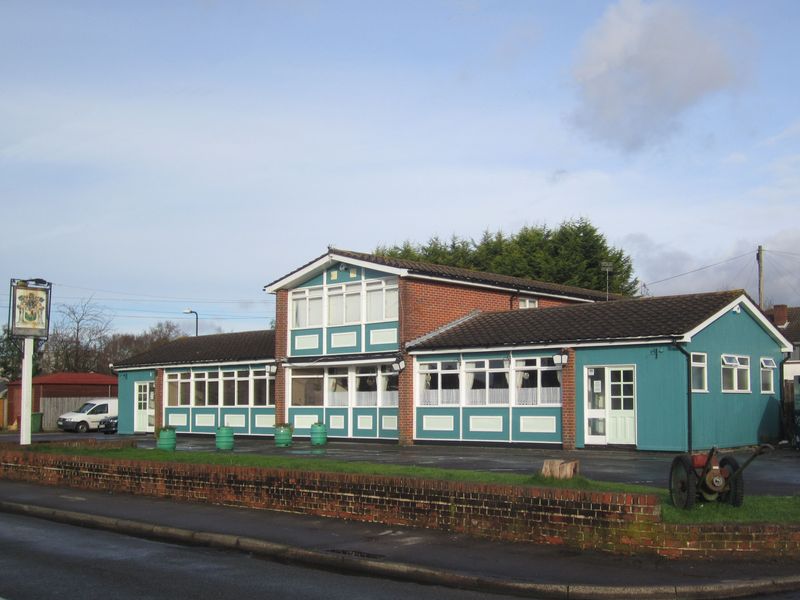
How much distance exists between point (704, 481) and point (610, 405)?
47.9ft

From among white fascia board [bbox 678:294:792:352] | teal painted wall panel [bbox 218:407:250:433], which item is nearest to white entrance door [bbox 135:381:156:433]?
A: teal painted wall panel [bbox 218:407:250:433]

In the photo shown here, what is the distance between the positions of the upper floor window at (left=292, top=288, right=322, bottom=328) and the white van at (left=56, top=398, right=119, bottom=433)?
19.1m

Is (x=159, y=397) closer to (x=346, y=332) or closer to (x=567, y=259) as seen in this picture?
(x=346, y=332)

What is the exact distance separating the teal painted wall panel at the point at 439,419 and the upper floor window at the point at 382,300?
3474 mm

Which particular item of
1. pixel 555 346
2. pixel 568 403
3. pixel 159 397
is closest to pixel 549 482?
pixel 568 403

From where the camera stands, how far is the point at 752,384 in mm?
27094

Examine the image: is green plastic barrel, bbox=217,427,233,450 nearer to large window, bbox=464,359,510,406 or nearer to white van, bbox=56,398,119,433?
large window, bbox=464,359,510,406

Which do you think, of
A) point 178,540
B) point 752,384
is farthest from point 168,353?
point 178,540

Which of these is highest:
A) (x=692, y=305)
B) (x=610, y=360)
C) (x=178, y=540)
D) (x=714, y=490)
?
(x=692, y=305)

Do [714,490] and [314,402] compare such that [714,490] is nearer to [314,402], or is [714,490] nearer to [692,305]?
[692,305]

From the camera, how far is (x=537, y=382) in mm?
26422

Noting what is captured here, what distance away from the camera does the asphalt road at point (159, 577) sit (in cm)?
863

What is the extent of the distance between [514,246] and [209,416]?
83.1 ft

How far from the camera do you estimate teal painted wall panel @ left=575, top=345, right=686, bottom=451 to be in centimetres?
2339
